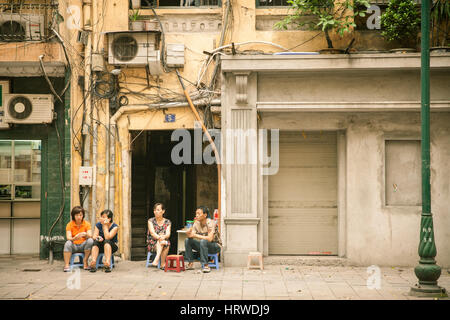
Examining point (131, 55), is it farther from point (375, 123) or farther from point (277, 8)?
point (375, 123)

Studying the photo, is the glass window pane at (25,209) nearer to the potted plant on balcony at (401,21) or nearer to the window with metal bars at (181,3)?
the window with metal bars at (181,3)

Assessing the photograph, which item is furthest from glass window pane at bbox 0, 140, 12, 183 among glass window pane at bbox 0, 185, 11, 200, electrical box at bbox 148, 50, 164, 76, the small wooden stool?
the small wooden stool

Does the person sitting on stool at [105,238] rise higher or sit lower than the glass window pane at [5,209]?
lower

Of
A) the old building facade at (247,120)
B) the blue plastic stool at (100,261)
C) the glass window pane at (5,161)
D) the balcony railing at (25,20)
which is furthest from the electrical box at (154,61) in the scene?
the blue plastic stool at (100,261)

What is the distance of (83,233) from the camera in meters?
10.9

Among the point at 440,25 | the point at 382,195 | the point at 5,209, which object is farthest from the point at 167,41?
the point at 440,25

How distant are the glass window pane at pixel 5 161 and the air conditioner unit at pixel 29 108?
36.8 inches

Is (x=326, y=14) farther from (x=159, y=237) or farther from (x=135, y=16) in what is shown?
(x=159, y=237)

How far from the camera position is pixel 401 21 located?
1090 cm

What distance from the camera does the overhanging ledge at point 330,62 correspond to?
35.9 feet

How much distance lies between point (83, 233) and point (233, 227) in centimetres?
310

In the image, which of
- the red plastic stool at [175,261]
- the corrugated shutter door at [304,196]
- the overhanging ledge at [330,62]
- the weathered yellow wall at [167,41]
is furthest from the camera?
the corrugated shutter door at [304,196]

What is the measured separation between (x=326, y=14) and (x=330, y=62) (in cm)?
99

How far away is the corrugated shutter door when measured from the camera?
1203 centimetres
